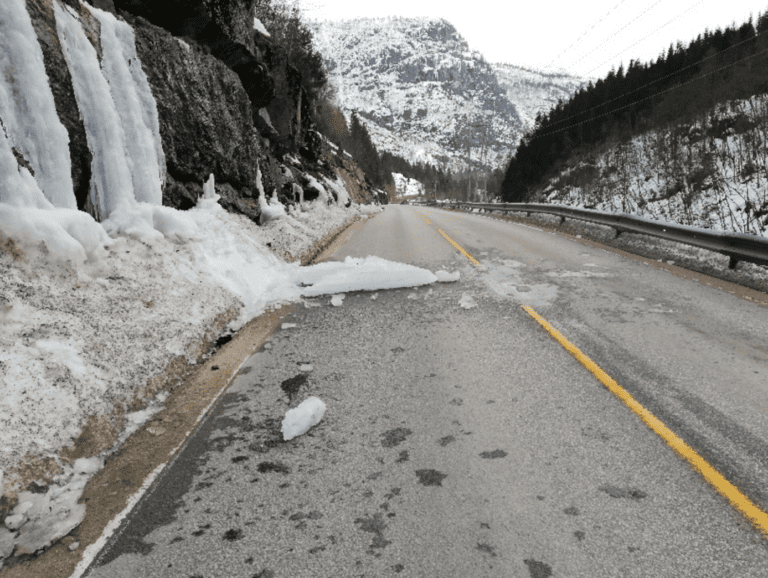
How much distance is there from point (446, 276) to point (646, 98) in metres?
51.7

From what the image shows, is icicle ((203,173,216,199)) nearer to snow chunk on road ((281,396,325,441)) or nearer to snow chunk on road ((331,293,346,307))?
snow chunk on road ((331,293,346,307))

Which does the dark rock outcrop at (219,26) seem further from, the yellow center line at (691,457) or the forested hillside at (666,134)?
the forested hillside at (666,134)

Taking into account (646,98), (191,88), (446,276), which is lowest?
(446,276)

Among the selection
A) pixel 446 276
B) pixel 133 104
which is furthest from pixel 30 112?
pixel 446 276

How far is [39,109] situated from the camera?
4230mm

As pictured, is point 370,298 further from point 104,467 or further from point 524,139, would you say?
point 524,139

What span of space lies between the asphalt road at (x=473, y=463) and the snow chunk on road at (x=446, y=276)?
2.29m

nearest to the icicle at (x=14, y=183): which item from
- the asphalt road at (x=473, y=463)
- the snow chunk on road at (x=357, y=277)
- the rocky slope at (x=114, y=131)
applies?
the rocky slope at (x=114, y=131)

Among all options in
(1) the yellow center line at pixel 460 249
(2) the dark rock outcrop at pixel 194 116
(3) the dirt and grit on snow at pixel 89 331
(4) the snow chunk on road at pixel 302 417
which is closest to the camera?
(3) the dirt and grit on snow at pixel 89 331

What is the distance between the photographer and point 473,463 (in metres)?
2.51

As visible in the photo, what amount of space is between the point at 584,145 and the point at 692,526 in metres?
53.7

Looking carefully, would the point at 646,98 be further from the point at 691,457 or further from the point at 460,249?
the point at 691,457

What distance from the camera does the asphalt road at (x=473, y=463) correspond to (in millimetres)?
1899

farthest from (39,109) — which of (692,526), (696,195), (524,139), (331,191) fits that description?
(524,139)
